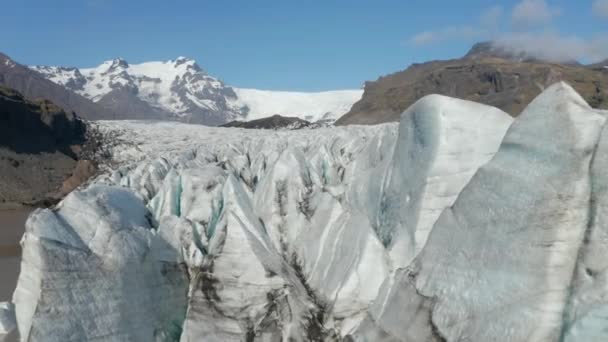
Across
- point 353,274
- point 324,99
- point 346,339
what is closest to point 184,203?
point 353,274

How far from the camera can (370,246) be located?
5906 millimetres

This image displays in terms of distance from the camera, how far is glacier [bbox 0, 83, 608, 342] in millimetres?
3762

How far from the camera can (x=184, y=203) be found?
8.00 metres

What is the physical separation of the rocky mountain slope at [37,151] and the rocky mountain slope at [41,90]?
11724 cm

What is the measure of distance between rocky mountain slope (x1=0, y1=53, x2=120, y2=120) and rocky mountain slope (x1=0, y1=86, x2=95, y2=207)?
117 meters

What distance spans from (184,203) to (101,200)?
1.84 meters

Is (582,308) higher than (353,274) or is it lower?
higher

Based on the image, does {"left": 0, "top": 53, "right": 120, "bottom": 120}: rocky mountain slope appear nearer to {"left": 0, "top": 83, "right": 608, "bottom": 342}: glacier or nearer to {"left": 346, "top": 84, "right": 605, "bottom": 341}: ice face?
{"left": 0, "top": 83, "right": 608, "bottom": 342}: glacier

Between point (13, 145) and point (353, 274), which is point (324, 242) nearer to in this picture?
point (353, 274)

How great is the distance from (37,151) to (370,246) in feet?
134

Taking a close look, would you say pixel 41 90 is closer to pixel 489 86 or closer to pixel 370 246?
pixel 489 86

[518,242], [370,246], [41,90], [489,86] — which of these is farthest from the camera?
[41,90]

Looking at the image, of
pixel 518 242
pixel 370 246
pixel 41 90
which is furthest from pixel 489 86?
pixel 41 90

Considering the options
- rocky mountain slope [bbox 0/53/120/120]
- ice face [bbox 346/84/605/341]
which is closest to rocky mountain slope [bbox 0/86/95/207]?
ice face [bbox 346/84/605/341]
